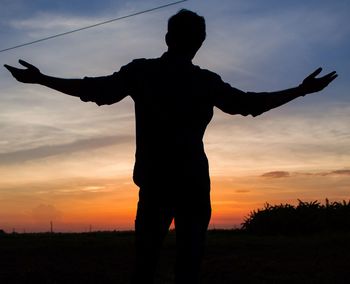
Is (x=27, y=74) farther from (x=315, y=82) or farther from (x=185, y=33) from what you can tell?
(x=315, y=82)

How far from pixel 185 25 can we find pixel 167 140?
0.76 m

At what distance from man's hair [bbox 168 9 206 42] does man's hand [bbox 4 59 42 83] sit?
0.90 metres

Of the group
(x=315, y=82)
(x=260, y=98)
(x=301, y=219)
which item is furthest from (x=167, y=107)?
(x=301, y=219)

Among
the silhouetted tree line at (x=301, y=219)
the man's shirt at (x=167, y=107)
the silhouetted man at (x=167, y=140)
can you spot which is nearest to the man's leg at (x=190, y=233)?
the silhouetted man at (x=167, y=140)

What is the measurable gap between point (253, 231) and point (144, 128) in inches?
536

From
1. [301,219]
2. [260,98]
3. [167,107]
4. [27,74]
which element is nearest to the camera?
[27,74]

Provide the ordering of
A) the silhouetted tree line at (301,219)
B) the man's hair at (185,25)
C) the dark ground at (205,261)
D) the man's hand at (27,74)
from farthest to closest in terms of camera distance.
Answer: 1. the silhouetted tree line at (301,219)
2. the dark ground at (205,261)
3. the man's hair at (185,25)
4. the man's hand at (27,74)

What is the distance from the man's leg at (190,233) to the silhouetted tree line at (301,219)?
12739 mm

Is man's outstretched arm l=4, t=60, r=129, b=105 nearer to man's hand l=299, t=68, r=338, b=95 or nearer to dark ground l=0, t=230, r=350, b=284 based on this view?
man's hand l=299, t=68, r=338, b=95

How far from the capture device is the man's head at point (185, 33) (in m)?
3.67

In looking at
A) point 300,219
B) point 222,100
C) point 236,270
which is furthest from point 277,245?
point 222,100

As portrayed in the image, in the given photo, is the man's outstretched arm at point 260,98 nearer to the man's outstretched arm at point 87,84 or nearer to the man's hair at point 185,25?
the man's hair at point 185,25

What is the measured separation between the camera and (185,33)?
3.69m

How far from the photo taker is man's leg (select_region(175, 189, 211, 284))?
3520 millimetres
